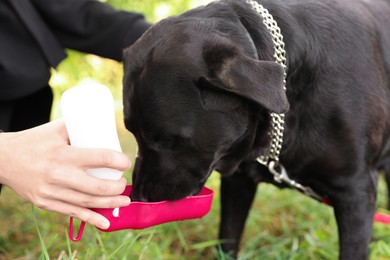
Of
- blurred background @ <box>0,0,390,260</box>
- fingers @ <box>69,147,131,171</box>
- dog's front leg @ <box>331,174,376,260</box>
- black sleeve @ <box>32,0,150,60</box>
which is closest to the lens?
fingers @ <box>69,147,131,171</box>

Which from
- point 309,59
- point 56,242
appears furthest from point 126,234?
point 309,59

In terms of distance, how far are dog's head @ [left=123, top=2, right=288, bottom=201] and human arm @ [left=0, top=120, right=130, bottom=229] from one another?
0.67 ft

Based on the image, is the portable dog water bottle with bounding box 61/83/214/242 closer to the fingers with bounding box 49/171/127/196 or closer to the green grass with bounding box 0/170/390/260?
the fingers with bounding box 49/171/127/196

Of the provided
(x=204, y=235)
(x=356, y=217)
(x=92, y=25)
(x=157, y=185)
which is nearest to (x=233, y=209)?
(x=204, y=235)

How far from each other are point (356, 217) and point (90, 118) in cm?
105

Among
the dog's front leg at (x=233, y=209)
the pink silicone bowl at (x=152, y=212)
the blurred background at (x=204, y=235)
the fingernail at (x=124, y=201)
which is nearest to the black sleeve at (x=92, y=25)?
the blurred background at (x=204, y=235)

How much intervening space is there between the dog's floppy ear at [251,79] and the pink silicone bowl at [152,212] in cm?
44

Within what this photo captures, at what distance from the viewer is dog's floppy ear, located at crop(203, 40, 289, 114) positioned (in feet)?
5.21

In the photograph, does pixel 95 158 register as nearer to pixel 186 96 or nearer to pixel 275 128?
pixel 186 96

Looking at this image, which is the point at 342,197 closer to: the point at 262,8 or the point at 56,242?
the point at 262,8

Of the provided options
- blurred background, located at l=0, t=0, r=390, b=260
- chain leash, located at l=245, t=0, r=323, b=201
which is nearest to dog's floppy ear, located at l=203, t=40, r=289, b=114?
chain leash, located at l=245, t=0, r=323, b=201

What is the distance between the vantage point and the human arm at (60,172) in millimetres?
1549

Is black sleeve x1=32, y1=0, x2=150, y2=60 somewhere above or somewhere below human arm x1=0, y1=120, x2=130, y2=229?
below

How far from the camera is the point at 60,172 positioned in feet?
5.10
